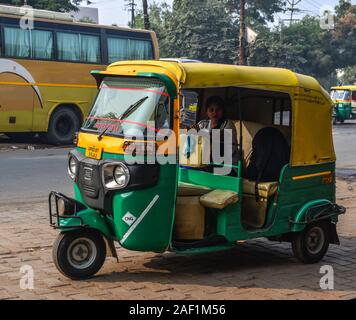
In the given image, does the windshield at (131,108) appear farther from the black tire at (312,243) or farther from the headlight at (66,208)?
the black tire at (312,243)

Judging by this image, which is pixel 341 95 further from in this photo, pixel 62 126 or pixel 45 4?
pixel 62 126

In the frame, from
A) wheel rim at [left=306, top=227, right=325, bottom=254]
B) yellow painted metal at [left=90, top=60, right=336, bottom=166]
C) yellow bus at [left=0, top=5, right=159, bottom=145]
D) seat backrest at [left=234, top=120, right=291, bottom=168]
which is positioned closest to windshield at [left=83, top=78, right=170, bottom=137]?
yellow painted metal at [left=90, top=60, right=336, bottom=166]

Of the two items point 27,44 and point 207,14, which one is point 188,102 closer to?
point 27,44

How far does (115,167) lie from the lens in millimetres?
5246

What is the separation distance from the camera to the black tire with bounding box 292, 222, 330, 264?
628 centimetres

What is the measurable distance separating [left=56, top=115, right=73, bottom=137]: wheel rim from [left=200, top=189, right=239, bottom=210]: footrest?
13.2 metres

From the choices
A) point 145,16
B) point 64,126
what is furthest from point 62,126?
point 145,16

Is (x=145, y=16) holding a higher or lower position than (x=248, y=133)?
higher

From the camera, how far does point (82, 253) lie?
17.9ft

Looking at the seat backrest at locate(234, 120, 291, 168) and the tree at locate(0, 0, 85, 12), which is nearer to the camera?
the seat backrest at locate(234, 120, 291, 168)

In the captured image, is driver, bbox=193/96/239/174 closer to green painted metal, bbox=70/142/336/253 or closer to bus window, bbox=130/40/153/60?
green painted metal, bbox=70/142/336/253

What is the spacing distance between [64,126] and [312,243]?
43.2 ft

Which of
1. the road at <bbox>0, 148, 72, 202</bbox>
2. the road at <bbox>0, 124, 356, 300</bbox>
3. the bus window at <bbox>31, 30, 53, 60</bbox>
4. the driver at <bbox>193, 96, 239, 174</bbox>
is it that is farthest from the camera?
the bus window at <bbox>31, 30, 53, 60</bbox>

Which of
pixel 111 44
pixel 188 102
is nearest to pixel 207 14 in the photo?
pixel 111 44
